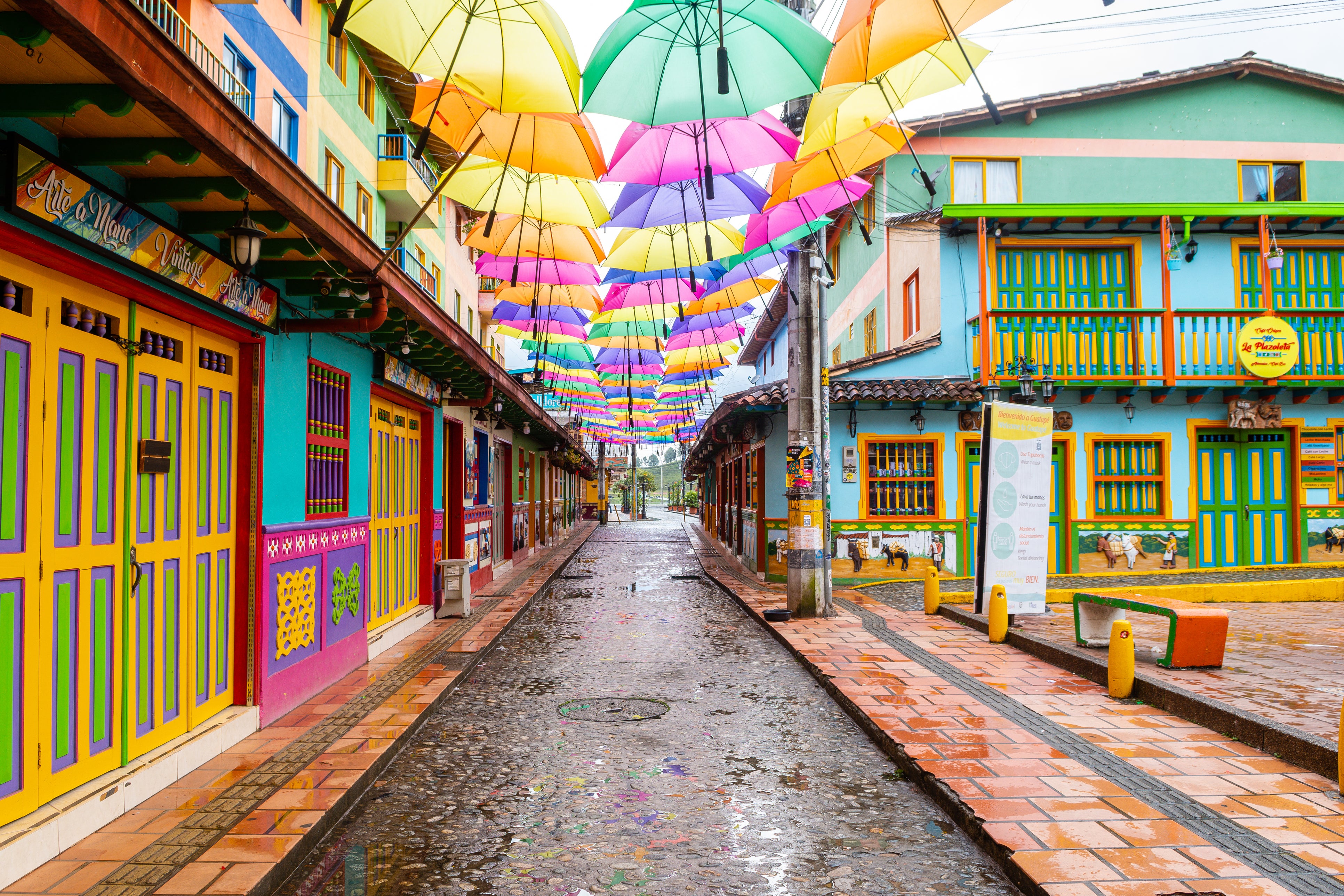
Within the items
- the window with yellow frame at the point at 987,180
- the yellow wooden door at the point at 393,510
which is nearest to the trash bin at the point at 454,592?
the yellow wooden door at the point at 393,510

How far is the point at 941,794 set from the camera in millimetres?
4648

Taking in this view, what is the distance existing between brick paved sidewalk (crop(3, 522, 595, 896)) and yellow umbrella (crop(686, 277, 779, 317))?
9.81 metres

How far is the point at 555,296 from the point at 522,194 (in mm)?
4477

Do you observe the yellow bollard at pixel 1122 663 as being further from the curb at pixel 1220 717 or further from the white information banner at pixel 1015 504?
the white information banner at pixel 1015 504

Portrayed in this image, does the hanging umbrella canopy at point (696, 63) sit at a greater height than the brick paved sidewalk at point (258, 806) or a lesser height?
greater

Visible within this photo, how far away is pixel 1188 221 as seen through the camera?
14938 mm

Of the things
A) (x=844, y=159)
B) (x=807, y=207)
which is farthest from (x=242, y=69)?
(x=844, y=159)

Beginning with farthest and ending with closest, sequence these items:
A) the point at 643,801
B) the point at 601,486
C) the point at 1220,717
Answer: the point at 601,486, the point at 1220,717, the point at 643,801

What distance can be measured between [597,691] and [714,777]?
2483mm

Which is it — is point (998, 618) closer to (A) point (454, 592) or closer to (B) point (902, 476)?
(B) point (902, 476)

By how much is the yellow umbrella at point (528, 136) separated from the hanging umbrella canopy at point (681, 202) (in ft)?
8.88

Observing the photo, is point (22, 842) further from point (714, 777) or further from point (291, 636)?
point (714, 777)

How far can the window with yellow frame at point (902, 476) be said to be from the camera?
49.0ft

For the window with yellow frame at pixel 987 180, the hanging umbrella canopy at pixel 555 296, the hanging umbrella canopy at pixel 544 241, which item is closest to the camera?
the hanging umbrella canopy at pixel 544 241
